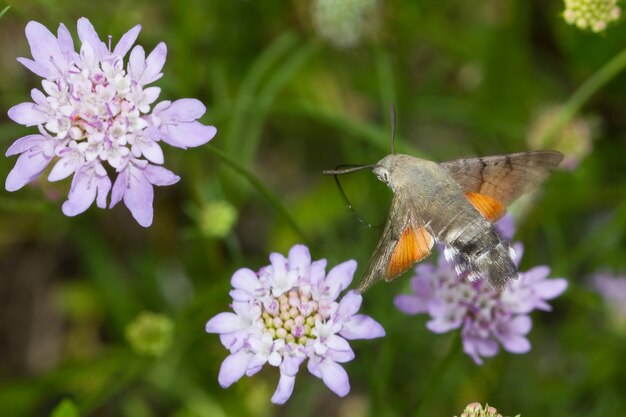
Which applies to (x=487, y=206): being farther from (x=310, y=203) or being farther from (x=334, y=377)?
(x=310, y=203)

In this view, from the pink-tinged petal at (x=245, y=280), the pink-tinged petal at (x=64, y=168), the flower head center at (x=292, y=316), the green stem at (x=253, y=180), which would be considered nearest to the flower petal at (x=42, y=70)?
the pink-tinged petal at (x=64, y=168)

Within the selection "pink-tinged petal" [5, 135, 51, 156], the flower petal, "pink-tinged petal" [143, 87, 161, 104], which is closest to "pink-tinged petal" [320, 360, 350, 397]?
"pink-tinged petal" [143, 87, 161, 104]

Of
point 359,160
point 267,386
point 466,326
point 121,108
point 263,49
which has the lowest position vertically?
point 466,326

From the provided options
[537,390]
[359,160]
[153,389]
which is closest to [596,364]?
[537,390]

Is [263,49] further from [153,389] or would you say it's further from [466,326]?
[466,326]

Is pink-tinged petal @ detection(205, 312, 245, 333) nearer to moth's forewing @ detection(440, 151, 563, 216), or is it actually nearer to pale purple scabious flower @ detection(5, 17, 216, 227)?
pale purple scabious flower @ detection(5, 17, 216, 227)

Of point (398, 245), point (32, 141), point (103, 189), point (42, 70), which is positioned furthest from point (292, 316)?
point (42, 70)
